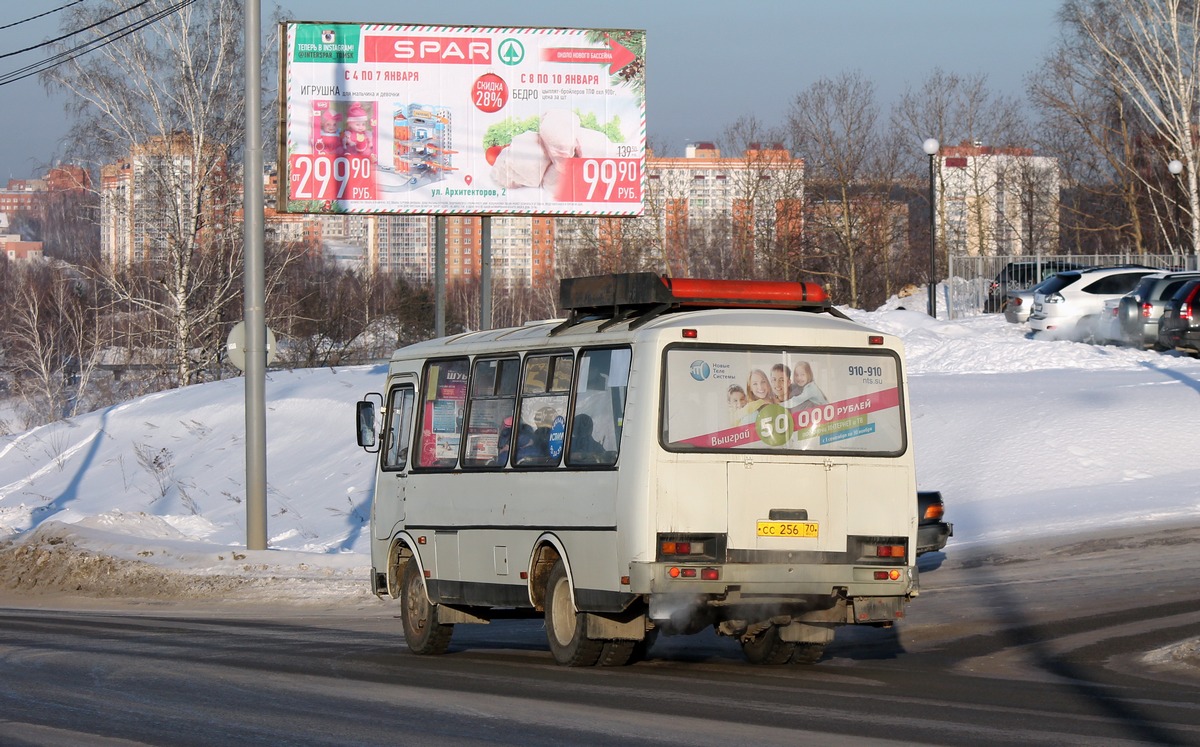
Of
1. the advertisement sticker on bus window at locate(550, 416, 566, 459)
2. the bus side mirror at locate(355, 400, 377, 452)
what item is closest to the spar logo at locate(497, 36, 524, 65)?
the bus side mirror at locate(355, 400, 377, 452)

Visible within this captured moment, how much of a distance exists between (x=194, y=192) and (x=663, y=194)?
27.8m

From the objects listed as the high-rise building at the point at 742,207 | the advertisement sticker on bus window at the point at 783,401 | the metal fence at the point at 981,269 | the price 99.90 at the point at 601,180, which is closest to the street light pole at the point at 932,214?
the metal fence at the point at 981,269

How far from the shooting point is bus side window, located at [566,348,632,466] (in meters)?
10.2

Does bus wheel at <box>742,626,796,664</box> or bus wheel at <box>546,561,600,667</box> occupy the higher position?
bus wheel at <box>546,561,600,667</box>

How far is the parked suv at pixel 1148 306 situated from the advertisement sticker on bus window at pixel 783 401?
889 inches

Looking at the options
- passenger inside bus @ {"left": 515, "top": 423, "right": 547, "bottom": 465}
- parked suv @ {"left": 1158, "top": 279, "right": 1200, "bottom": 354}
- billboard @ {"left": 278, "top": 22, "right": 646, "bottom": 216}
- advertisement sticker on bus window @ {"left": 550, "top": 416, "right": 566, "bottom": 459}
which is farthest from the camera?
parked suv @ {"left": 1158, "top": 279, "right": 1200, "bottom": 354}

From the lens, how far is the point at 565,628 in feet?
35.6

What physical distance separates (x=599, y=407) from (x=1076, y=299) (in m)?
27.5

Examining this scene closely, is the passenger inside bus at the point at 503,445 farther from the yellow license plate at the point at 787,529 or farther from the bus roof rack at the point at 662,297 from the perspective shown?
the yellow license plate at the point at 787,529

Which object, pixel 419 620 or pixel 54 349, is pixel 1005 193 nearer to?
pixel 54 349

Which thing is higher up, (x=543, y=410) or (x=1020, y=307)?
(x=1020, y=307)

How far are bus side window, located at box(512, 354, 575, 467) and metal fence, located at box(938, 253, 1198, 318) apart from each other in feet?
121

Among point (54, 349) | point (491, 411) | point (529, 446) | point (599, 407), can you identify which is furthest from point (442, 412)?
point (54, 349)

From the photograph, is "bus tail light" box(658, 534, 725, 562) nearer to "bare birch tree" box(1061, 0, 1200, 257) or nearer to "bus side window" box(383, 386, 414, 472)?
"bus side window" box(383, 386, 414, 472)
